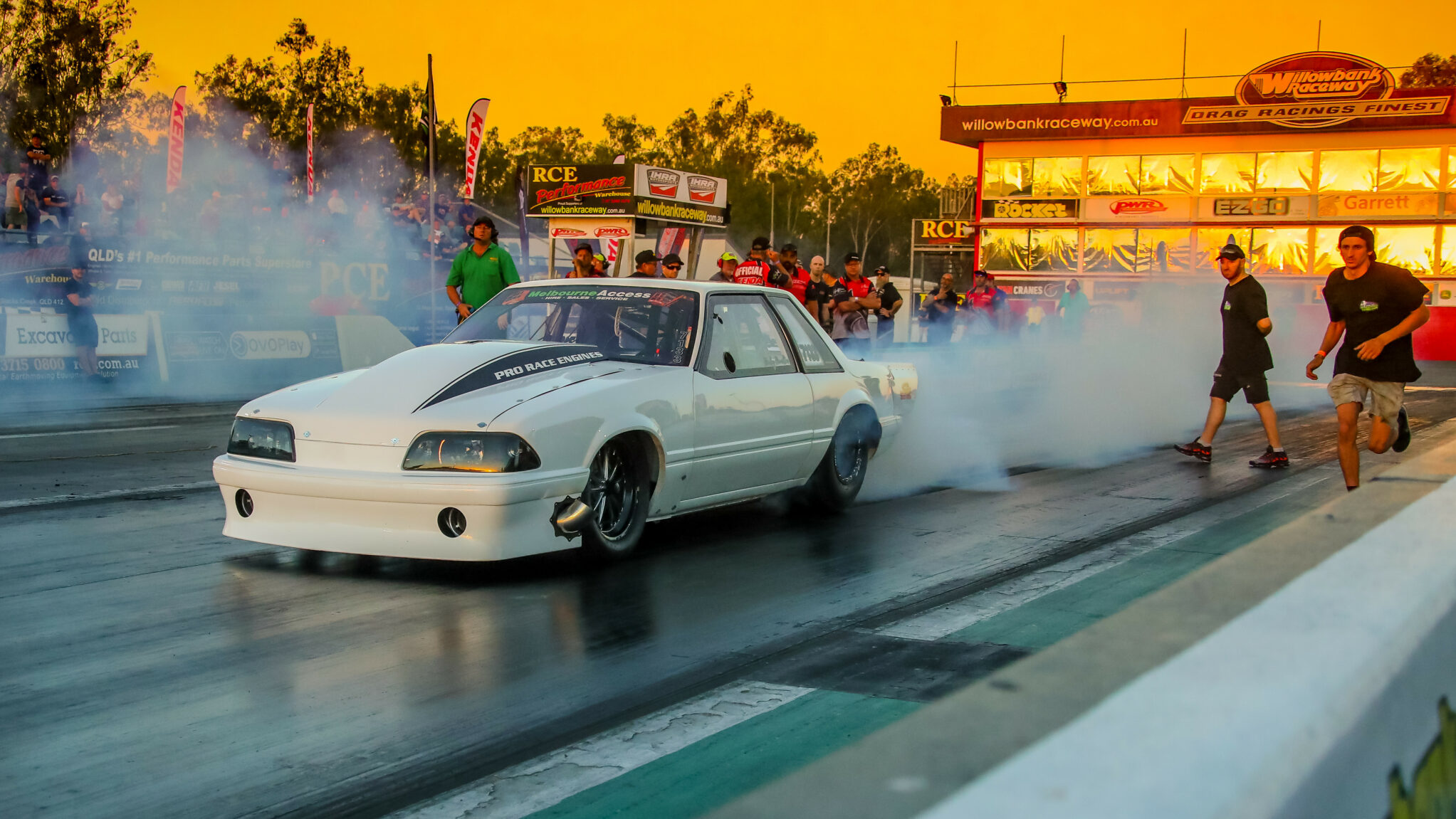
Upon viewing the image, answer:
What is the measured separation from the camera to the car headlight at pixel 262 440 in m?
5.62

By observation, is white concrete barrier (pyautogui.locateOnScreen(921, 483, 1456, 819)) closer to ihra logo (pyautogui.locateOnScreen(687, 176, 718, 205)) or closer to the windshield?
the windshield

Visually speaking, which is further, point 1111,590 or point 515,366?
point 515,366

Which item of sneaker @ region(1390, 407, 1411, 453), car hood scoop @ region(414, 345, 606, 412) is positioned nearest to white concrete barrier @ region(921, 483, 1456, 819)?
car hood scoop @ region(414, 345, 606, 412)

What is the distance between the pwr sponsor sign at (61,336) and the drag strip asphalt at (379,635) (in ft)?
25.2

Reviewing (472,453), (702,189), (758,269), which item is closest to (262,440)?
(472,453)

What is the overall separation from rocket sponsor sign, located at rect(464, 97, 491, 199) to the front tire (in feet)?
63.0

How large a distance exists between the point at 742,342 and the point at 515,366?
1.46m

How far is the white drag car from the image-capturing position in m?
5.34

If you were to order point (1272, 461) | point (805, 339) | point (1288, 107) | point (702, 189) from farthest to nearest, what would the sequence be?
point (1288, 107), point (702, 189), point (1272, 461), point (805, 339)

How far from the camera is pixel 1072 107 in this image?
143ft

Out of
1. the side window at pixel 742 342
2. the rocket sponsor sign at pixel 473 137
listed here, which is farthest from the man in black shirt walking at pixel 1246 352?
the rocket sponsor sign at pixel 473 137

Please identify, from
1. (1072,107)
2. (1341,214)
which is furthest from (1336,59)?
(1072,107)

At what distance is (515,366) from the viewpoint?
19.5 feet

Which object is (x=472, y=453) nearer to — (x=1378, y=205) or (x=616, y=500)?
(x=616, y=500)
